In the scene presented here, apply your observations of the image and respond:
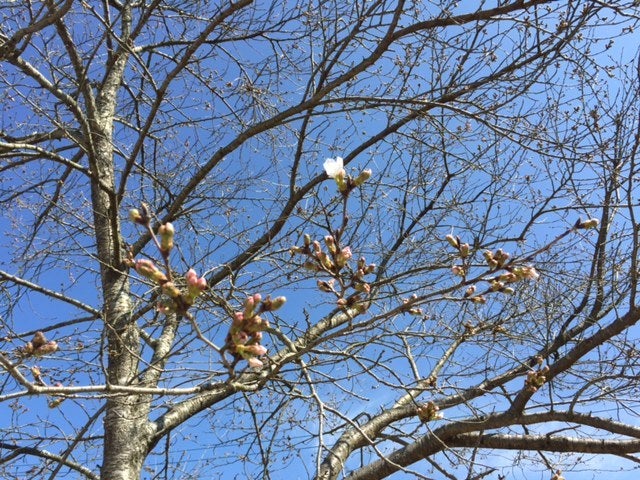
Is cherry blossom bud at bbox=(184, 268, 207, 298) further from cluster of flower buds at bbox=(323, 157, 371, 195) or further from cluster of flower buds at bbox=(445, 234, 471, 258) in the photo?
cluster of flower buds at bbox=(445, 234, 471, 258)

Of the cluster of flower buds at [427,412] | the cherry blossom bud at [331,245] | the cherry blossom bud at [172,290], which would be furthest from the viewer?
the cluster of flower buds at [427,412]

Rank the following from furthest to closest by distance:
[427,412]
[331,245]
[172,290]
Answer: [427,412]
[331,245]
[172,290]

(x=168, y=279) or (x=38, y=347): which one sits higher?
(x=38, y=347)

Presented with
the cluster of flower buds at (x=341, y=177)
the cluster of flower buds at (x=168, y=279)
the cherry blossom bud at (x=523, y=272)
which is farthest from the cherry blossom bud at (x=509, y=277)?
the cluster of flower buds at (x=168, y=279)

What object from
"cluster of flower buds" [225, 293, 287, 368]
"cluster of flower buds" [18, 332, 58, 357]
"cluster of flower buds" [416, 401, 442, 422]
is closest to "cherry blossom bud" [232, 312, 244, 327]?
"cluster of flower buds" [225, 293, 287, 368]

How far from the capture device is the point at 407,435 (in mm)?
4215

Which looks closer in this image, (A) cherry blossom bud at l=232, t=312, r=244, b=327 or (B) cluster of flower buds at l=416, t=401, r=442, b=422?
(A) cherry blossom bud at l=232, t=312, r=244, b=327

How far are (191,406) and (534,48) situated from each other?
11.2ft

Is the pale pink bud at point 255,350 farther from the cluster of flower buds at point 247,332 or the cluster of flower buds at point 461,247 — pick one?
the cluster of flower buds at point 461,247

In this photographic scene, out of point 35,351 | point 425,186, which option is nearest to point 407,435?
point 425,186

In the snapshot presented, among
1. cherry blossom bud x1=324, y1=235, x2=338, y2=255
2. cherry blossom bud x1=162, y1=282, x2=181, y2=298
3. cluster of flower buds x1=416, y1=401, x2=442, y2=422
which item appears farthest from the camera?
cluster of flower buds x1=416, y1=401, x2=442, y2=422

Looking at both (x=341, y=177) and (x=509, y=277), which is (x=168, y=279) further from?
(x=509, y=277)

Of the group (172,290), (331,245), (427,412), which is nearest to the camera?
(172,290)

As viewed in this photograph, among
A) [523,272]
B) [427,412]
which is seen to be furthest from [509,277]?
[427,412]
